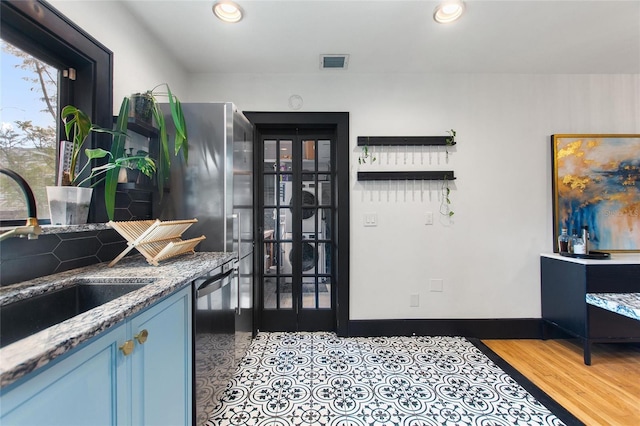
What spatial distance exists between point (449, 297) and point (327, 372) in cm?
133

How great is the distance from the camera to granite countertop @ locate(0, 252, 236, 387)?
0.51 metres

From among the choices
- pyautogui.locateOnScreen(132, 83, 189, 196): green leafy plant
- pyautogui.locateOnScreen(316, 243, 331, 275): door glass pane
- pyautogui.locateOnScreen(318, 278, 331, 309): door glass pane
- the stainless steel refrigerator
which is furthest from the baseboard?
pyautogui.locateOnScreen(132, 83, 189, 196): green leafy plant

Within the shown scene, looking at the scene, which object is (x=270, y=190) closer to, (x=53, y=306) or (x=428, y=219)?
(x=428, y=219)

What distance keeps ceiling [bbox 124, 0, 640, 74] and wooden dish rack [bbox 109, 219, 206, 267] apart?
1.40 metres

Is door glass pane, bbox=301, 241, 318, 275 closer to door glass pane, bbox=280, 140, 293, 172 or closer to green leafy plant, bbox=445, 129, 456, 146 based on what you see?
door glass pane, bbox=280, 140, 293, 172

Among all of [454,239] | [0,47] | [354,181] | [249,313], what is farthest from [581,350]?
[0,47]

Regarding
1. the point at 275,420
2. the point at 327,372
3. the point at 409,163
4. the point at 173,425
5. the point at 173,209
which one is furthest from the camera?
the point at 409,163

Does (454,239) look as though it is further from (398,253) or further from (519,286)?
(519,286)

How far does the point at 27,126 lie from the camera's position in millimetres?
1169

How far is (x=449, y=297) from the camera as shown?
94.8 inches

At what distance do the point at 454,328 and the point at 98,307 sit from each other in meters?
2.64

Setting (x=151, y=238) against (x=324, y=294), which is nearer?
(x=151, y=238)

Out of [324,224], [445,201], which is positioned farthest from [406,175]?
[324,224]

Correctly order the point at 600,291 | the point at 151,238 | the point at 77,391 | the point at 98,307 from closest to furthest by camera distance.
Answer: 1. the point at 77,391
2. the point at 98,307
3. the point at 151,238
4. the point at 600,291
